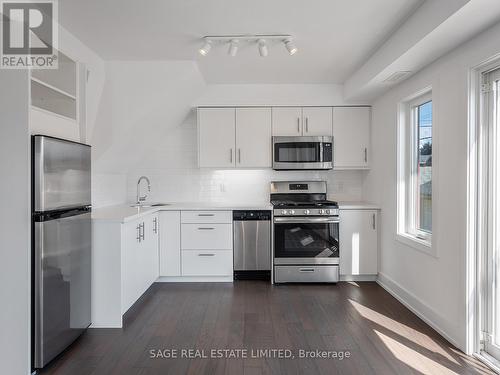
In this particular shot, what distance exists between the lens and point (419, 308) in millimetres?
2812

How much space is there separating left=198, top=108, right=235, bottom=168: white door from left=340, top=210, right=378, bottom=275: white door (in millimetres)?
1628

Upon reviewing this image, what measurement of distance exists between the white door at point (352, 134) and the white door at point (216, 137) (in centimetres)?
135

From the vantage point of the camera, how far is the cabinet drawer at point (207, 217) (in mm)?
3697

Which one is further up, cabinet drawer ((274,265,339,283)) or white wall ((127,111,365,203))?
white wall ((127,111,365,203))

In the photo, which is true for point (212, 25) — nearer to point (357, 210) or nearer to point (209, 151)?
point (209, 151)

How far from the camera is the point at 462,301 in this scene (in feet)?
7.39

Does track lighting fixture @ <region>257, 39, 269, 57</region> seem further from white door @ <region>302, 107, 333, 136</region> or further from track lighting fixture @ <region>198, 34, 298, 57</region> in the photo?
white door @ <region>302, 107, 333, 136</region>

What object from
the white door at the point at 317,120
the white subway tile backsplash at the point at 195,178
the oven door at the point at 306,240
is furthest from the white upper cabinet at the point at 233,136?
the oven door at the point at 306,240

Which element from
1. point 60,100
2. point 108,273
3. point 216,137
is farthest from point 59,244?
point 216,137

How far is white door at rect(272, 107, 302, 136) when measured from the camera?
3988 millimetres

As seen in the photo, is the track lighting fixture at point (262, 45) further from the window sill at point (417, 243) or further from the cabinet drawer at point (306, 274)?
the cabinet drawer at point (306, 274)

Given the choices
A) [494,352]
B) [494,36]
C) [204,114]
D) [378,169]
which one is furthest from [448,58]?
[204,114]

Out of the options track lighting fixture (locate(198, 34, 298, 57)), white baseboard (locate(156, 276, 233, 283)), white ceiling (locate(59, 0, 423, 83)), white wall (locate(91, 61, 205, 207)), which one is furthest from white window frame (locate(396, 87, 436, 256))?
white wall (locate(91, 61, 205, 207))

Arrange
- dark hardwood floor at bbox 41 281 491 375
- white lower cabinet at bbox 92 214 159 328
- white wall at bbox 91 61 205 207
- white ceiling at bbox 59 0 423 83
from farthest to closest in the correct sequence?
white wall at bbox 91 61 205 207 < white lower cabinet at bbox 92 214 159 328 < white ceiling at bbox 59 0 423 83 < dark hardwood floor at bbox 41 281 491 375
